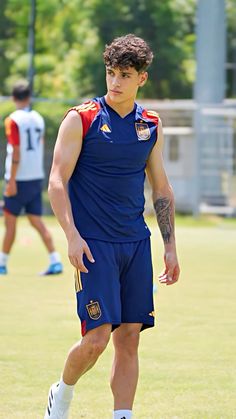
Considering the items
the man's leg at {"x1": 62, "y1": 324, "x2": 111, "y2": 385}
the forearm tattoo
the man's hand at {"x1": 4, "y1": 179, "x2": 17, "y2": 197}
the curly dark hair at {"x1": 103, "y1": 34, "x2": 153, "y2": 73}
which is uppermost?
the curly dark hair at {"x1": 103, "y1": 34, "x2": 153, "y2": 73}

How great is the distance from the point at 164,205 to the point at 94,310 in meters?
0.91

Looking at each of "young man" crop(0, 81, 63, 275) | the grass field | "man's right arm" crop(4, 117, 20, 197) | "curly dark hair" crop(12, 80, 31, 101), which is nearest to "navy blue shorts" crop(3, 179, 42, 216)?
"young man" crop(0, 81, 63, 275)

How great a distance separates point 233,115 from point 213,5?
3.02 meters

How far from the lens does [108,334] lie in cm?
611

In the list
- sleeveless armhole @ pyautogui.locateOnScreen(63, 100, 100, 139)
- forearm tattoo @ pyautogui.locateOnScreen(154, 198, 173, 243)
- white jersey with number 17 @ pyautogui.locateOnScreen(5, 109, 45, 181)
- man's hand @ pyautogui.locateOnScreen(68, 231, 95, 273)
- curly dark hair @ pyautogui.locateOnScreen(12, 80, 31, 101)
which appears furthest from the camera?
white jersey with number 17 @ pyautogui.locateOnScreen(5, 109, 45, 181)

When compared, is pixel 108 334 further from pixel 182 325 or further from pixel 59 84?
pixel 59 84

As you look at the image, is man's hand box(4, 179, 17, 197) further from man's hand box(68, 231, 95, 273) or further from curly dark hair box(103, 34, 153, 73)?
man's hand box(68, 231, 95, 273)

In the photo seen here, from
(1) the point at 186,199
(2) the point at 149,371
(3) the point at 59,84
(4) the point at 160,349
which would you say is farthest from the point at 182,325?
(3) the point at 59,84

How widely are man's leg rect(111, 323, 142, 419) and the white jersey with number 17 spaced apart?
7388mm

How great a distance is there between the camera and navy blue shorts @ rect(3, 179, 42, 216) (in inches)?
531

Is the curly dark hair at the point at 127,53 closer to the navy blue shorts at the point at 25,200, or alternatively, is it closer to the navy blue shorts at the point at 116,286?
the navy blue shorts at the point at 116,286

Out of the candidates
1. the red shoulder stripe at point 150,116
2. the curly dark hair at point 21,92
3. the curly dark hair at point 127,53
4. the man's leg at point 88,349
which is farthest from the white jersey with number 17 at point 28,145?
the man's leg at point 88,349

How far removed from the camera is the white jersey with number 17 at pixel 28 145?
531 inches

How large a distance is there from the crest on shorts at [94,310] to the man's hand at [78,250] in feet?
0.60
